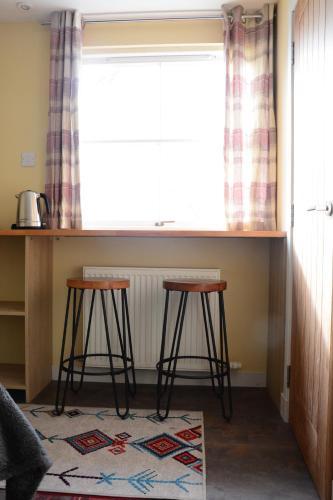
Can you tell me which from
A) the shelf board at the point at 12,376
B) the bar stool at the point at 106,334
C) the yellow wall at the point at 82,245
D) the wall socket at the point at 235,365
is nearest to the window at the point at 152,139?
the yellow wall at the point at 82,245

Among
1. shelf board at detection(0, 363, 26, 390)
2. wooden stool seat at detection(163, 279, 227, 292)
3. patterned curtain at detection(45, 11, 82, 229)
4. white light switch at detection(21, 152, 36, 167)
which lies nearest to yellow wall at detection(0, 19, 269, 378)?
white light switch at detection(21, 152, 36, 167)

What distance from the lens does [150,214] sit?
2770 millimetres

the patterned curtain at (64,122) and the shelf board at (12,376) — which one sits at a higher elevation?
the patterned curtain at (64,122)

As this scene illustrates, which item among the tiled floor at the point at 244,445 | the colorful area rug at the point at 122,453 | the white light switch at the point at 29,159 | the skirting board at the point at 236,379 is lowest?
the tiled floor at the point at 244,445

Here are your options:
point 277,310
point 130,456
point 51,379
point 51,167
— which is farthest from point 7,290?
point 277,310

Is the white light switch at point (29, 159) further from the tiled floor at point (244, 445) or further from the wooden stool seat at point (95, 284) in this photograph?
the tiled floor at point (244, 445)

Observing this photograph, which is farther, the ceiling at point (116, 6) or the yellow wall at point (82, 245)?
the yellow wall at point (82, 245)

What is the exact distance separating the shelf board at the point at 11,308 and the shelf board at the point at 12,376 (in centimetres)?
42

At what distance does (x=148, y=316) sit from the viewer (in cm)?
262

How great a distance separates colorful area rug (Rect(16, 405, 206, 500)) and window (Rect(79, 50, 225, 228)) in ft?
4.09

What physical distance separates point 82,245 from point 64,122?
81cm

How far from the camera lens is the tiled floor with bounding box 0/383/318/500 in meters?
1.56

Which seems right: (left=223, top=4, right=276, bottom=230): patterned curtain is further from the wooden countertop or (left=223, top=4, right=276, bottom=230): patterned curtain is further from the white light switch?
the white light switch

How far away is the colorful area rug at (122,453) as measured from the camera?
61.0 inches
